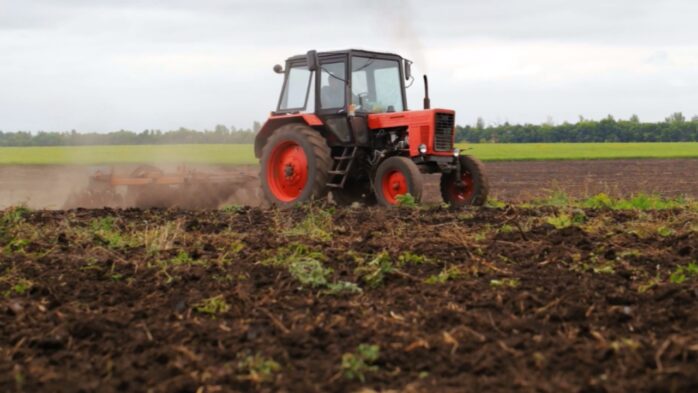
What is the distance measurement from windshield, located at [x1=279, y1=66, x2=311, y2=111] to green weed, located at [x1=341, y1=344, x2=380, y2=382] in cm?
942

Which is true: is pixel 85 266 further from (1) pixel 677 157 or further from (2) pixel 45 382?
(1) pixel 677 157

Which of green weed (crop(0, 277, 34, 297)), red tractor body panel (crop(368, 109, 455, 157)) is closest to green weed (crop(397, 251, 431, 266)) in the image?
green weed (crop(0, 277, 34, 297))

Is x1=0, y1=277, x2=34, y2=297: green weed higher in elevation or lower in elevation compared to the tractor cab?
lower

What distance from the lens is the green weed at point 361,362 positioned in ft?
15.2

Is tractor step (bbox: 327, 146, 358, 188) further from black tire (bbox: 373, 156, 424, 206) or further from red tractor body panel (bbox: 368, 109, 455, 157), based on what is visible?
red tractor body panel (bbox: 368, 109, 455, 157)

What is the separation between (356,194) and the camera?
→ 14.5 m

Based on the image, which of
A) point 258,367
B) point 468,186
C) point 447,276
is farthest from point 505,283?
point 468,186

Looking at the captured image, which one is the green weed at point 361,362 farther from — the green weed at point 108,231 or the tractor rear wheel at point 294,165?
the tractor rear wheel at point 294,165

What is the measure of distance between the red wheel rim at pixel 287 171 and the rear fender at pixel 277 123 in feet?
1.19

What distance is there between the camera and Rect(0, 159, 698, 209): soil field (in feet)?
60.1

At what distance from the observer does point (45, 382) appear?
4.51m

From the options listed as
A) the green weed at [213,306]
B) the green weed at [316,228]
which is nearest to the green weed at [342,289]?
the green weed at [213,306]

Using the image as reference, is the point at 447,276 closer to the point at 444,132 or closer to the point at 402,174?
the point at 402,174

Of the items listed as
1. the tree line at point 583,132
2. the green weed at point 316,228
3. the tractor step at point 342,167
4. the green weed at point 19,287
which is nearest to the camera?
the green weed at point 19,287
